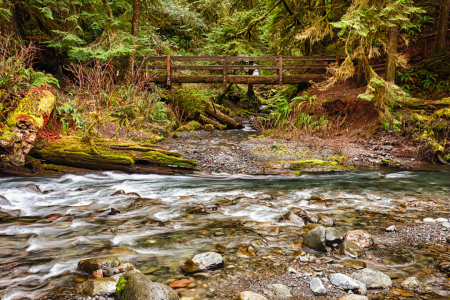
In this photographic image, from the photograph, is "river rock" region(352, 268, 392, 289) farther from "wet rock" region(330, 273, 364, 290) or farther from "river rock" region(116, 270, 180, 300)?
"river rock" region(116, 270, 180, 300)

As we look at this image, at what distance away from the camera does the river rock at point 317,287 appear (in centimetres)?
250

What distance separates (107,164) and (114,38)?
20.4ft

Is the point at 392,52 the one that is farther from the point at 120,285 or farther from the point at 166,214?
the point at 120,285

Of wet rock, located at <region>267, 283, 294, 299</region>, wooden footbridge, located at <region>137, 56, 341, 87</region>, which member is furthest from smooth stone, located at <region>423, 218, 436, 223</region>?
wooden footbridge, located at <region>137, 56, 341, 87</region>

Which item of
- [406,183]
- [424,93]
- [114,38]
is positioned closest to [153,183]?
[406,183]

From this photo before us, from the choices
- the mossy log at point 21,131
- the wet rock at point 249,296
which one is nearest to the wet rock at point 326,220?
the wet rock at point 249,296

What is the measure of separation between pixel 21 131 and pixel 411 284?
275 inches

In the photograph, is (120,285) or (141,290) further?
(120,285)

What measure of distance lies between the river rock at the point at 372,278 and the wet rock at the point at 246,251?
3.57 ft

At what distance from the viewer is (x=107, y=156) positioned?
6.84m

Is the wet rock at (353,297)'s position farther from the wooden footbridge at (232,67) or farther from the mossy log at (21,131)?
the wooden footbridge at (232,67)

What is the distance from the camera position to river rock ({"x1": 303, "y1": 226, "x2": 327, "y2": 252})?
3.29 m

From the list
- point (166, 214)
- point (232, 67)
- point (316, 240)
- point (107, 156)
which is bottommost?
point (166, 214)

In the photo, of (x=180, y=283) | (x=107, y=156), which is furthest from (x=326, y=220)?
(x=107, y=156)
